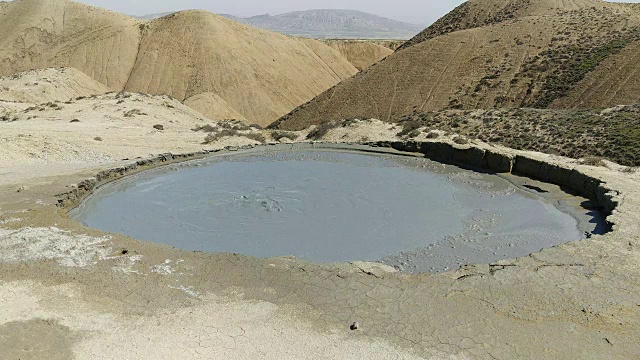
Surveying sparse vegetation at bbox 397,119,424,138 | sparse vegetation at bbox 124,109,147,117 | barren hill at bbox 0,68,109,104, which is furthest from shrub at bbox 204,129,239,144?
barren hill at bbox 0,68,109,104

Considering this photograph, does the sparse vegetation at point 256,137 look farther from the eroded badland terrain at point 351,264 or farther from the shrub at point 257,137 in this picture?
the eroded badland terrain at point 351,264

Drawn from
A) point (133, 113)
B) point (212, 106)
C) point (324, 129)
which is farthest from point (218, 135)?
point (212, 106)

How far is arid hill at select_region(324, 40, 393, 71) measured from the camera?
2690 inches

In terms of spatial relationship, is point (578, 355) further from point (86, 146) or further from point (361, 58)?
point (361, 58)

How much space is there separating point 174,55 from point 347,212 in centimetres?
4095

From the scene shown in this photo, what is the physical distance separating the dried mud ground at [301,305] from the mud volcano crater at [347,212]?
1459 millimetres

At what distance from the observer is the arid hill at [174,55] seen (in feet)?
147

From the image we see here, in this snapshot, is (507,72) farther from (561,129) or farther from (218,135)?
(218,135)

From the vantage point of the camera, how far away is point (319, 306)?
682 centimetres

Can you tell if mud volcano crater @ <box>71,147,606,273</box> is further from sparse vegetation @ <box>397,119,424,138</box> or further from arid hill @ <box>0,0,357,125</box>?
arid hill @ <box>0,0,357,125</box>

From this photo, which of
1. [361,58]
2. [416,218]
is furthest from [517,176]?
[361,58]

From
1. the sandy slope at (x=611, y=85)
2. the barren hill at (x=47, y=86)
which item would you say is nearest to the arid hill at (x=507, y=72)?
the sandy slope at (x=611, y=85)

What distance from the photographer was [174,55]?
4803cm

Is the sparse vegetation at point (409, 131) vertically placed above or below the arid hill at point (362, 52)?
below
